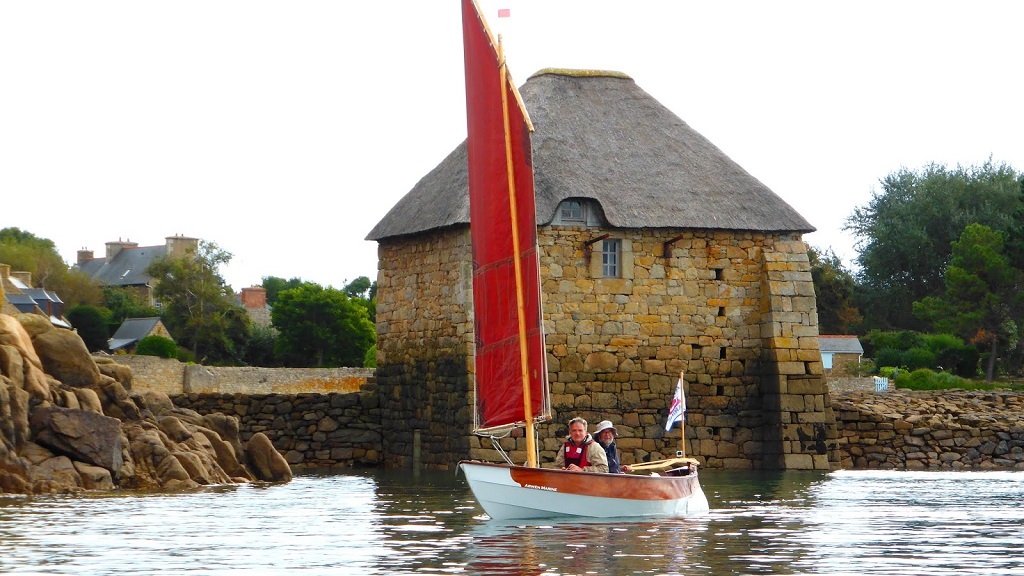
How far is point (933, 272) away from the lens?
6244cm

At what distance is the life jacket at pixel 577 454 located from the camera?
61.2 ft

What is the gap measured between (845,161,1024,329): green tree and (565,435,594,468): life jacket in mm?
44512

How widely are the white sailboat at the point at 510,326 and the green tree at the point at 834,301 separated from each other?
45.4 metres

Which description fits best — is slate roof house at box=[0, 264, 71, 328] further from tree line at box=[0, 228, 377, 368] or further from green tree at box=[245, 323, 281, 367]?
green tree at box=[245, 323, 281, 367]

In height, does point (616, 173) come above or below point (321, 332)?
below

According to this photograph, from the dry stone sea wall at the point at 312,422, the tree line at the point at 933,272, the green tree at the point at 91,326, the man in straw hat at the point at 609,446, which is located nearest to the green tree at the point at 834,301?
the tree line at the point at 933,272

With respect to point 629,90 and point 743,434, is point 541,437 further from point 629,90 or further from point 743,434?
point 629,90

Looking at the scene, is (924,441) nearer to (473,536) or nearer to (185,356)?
(473,536)

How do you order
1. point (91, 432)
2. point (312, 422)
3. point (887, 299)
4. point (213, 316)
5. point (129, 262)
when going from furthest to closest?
point (129, 262), point (213, 316), point (887, 299), point (312, 422), point (91, 432)

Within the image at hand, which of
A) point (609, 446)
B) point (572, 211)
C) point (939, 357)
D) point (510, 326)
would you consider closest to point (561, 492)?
point (609, 446)

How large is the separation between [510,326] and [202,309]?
55.6 metres

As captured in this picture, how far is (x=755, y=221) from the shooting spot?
3133cm

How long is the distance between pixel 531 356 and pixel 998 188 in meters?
48.1

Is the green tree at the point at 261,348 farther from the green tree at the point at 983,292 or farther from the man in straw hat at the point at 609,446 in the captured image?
the man in straw hat at the point at 609,446
